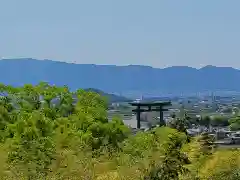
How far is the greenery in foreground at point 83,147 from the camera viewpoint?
15.0 metres

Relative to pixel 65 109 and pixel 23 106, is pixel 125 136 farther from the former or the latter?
pixel 23 106

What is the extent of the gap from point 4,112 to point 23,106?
82 centimetres

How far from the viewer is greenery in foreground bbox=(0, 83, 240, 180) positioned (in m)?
15.0

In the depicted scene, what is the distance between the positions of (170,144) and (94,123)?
9.18 metres

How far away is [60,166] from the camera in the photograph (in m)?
16.0

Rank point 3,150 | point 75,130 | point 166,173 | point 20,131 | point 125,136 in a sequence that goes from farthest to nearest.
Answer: point 125,136 < point 75,130 < point 20,131 < point 3,150 < point 166,173

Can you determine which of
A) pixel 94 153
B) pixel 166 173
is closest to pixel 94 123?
pixel 94 153

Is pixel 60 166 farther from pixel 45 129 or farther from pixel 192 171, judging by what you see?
pixel 45 129

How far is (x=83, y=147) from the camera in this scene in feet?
62.9

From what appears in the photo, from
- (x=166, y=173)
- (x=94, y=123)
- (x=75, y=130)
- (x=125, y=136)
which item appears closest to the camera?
(x=166, y=173)

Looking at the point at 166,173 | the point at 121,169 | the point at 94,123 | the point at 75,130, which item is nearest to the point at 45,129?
the point at 75,130

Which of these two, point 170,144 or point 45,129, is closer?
point 170,144

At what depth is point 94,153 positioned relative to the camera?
18.9m

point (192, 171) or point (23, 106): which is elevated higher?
point (23, 106)
